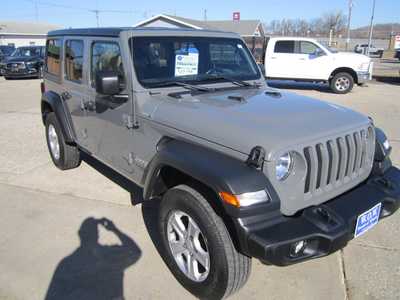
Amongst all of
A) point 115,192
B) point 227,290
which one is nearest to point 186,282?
point 227,290

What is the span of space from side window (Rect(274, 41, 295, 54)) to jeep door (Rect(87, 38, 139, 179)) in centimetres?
1145

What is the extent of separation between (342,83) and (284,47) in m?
2.61

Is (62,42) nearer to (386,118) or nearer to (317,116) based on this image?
(317,116)

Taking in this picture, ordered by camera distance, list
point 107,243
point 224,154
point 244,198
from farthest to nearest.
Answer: point 107,243 < point 224,154 < point 244,198

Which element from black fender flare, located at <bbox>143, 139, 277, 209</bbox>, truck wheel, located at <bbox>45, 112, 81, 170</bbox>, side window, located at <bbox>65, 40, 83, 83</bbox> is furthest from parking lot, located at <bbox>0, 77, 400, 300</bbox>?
side window, located at <bbox>65, 40, 83, 83</bbox>

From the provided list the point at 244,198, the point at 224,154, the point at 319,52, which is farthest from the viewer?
the point at 319,52

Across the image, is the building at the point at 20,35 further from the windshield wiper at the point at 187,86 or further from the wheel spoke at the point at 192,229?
the wheel spoke at the point at 192,229

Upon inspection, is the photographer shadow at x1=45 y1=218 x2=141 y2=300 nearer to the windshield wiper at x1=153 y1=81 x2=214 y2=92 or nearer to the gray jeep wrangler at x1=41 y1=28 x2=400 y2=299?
the gray jeep wrangler at x1=41 y1=28 x2=400 y2=299

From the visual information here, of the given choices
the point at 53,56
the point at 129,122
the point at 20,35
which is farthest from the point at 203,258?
the point at 20,35

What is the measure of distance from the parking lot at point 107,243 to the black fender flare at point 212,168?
0.96 metres

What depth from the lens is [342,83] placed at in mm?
13469

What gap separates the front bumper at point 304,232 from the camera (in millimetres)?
2135

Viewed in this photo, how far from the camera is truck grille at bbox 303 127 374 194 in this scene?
7.97 ft

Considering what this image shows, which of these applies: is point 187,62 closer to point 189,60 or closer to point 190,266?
point 189,60
